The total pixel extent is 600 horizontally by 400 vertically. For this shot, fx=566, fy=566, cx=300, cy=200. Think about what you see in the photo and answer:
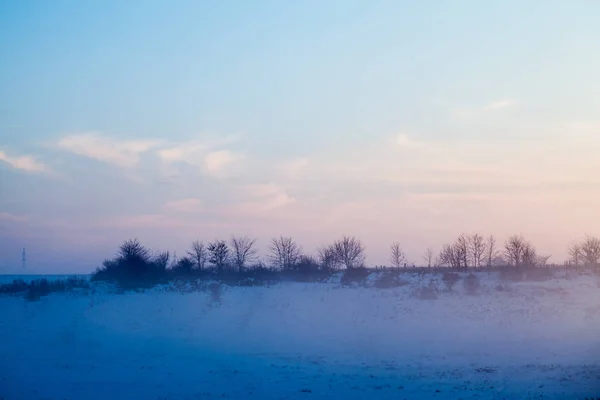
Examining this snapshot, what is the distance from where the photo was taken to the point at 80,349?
2952 cm

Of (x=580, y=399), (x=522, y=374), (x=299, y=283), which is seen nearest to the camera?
(x=580, y=399)

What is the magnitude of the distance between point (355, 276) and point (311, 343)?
1464 cm

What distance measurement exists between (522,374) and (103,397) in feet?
55.5

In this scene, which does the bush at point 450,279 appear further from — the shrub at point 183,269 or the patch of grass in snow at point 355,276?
the shrub at point 183,269

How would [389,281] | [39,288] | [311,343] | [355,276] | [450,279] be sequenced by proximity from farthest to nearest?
[355,276] → [389,281] → [450,279] → [39,288] → [311,343]

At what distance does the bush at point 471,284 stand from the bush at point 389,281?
418cm

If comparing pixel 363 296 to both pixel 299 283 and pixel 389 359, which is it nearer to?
pixel 299 283

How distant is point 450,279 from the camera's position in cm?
4056

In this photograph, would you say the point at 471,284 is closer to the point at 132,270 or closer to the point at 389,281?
the point at 389,281

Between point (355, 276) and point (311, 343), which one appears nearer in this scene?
point (311, 343)

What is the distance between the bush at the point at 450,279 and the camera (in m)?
39.2

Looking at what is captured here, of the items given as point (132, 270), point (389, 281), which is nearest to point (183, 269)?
point (132, 270)

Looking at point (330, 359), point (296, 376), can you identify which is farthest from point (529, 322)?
point (296, 376)

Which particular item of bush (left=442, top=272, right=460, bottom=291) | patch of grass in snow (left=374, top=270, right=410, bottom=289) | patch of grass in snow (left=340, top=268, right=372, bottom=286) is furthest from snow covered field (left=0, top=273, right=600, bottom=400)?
patch of grass in snow (left=340, top=268, right=372, bottom=286)
